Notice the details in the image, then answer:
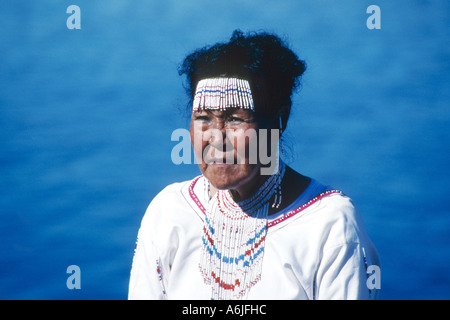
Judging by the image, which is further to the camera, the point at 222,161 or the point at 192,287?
the point at 192,287

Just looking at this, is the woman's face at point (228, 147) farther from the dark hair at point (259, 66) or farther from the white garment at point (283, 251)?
the white garment at point (283, 251)

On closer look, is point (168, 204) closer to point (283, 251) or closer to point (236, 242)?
point (236, 242)

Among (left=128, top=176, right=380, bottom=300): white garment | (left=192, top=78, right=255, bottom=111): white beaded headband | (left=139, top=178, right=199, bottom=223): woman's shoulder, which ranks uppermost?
(left=192, top=78, right=255, bottom=111): white beaded headband

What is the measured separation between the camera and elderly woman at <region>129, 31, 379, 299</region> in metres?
1.48

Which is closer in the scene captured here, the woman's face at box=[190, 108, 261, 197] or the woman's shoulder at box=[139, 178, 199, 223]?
the woman's face at box=[190, 108, 261, 197]

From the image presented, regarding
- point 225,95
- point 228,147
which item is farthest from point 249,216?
point 225,95

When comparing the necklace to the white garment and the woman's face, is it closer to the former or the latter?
the white garment

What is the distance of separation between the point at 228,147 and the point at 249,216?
226 millimetres

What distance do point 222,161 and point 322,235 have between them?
0.31 meters

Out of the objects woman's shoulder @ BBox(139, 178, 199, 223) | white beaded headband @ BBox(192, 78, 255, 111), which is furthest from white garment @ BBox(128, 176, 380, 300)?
white beaded headband @ BBox(192, 78, 255, 111)
